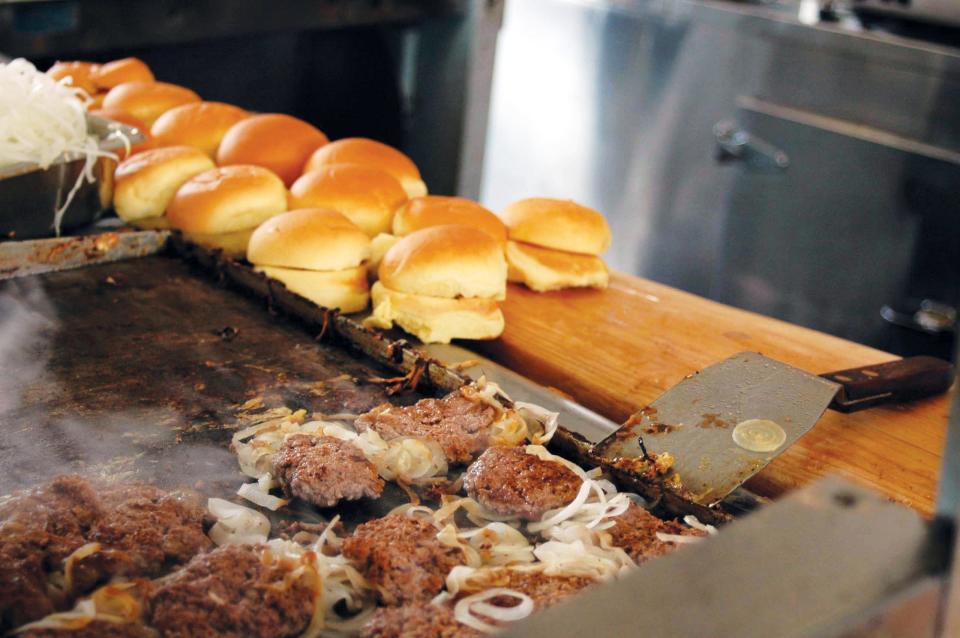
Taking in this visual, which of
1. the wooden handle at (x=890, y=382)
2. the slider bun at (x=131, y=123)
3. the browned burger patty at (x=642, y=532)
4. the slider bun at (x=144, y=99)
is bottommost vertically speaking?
the browned burger patty at (x=642, y=532)

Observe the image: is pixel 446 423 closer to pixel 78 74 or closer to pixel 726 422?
pixel 726 422

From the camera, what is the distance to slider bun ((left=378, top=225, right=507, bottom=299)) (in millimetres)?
2705

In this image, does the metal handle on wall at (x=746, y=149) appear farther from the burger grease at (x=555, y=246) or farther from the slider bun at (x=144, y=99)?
the slider bun at (x=144, y=99)

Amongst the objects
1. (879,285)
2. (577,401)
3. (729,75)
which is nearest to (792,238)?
(879,285)

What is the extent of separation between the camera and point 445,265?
107 inches

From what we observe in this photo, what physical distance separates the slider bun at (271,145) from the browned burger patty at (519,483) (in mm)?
1787

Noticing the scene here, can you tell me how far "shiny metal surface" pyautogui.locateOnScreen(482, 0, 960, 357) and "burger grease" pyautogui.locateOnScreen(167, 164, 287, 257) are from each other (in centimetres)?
359

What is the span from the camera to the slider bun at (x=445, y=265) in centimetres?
271

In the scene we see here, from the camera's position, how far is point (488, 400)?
2.15 metres

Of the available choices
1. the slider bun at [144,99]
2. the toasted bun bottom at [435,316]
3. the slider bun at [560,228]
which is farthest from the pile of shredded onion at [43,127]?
the slider bun at [560,228]

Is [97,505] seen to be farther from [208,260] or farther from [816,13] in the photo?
[816,13]

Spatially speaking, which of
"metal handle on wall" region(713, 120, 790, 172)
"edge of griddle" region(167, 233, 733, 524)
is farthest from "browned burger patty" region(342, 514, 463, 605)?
"metal handle on wall" region(713, 120, 790, 172)

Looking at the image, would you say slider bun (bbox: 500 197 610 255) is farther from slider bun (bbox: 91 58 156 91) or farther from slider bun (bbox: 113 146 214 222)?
slider bun (bbox: 91 58 156 91)

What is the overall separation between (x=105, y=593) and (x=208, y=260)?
1.56 m
